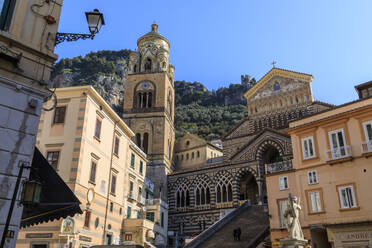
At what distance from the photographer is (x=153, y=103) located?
47.2m

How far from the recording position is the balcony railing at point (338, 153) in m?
18.8

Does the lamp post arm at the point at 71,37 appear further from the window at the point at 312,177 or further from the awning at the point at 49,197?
the window at the point at 312,177

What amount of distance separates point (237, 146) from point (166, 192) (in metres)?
10.7

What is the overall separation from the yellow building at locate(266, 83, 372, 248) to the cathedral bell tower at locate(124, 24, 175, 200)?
72.3ft

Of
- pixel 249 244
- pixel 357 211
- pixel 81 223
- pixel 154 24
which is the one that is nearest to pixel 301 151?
pixel 357 211

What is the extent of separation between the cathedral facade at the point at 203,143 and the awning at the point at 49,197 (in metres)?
25.1

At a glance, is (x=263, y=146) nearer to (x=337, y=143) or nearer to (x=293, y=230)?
(x=337, y=143)

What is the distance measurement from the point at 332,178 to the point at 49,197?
15950 millimetres

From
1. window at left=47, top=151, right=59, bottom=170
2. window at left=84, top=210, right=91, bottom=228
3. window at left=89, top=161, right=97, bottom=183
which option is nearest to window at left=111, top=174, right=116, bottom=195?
window at left=89, top=161, right=97, bottom=183

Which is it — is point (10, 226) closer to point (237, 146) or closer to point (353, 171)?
point (353, 171)

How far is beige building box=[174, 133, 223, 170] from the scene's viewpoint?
51.8 meters

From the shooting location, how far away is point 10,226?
20.1ft

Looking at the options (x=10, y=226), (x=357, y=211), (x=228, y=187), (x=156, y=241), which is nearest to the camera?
(x=10, y=226)

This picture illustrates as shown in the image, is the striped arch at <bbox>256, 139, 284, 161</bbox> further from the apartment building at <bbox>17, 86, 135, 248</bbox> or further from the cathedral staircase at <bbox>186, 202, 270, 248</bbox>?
the apartment building at <bbox>17, 86, 135, 248</bbox>
